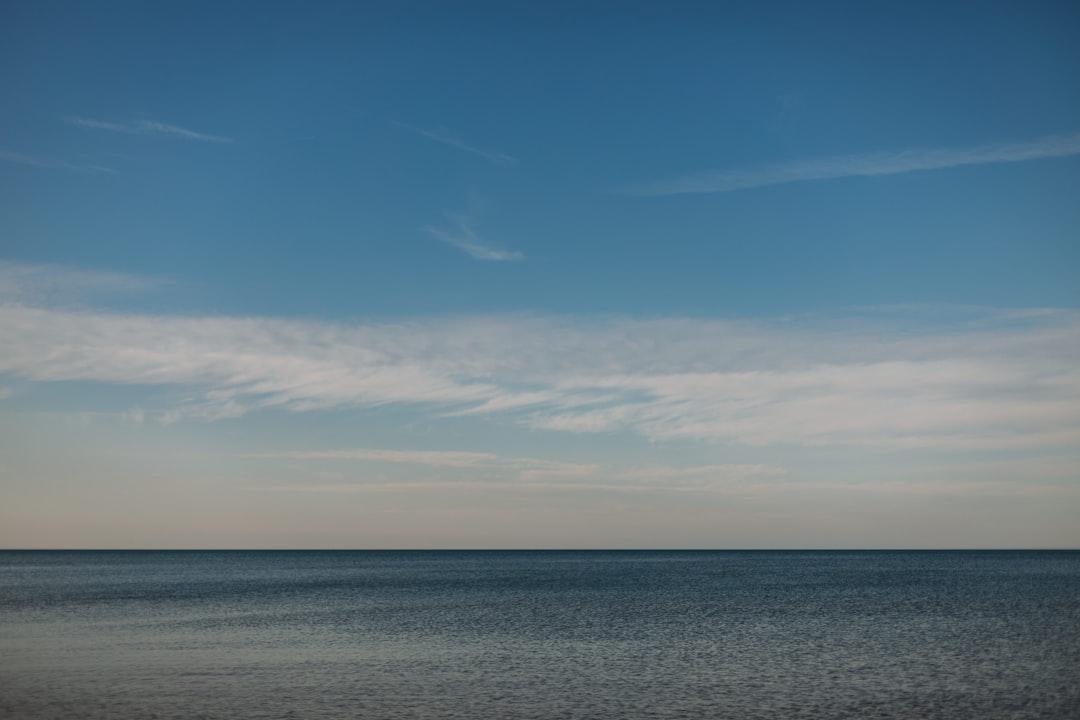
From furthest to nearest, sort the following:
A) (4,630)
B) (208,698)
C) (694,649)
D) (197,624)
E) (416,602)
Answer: (416,602) < (197,624) < (4,630) < (694,649) < (208,698)

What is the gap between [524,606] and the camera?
7600cm

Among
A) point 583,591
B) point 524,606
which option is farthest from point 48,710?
point 583,591

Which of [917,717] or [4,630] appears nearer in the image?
[917,717]

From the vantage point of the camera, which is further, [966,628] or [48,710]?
[966,628]

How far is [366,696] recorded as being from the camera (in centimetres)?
3391

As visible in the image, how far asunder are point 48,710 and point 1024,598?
277 ft

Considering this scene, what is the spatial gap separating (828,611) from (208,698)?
51231 mm

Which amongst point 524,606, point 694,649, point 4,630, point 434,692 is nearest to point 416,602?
point 524,606

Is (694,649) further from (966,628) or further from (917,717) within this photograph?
(966,628)

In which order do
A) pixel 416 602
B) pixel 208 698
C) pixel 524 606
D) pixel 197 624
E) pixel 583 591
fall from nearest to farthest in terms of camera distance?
pixel 208 698
pixel 197 624
pixel 524 606
pixel 416 602
pixel 583 591

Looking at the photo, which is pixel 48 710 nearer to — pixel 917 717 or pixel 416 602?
pixel 917 717

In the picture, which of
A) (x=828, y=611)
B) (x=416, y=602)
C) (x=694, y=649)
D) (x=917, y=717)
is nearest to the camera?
(x=917, y=717)

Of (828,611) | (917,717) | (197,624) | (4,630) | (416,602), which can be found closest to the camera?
(917,717)

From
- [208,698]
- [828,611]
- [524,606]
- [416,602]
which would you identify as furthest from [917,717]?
[416,602]
